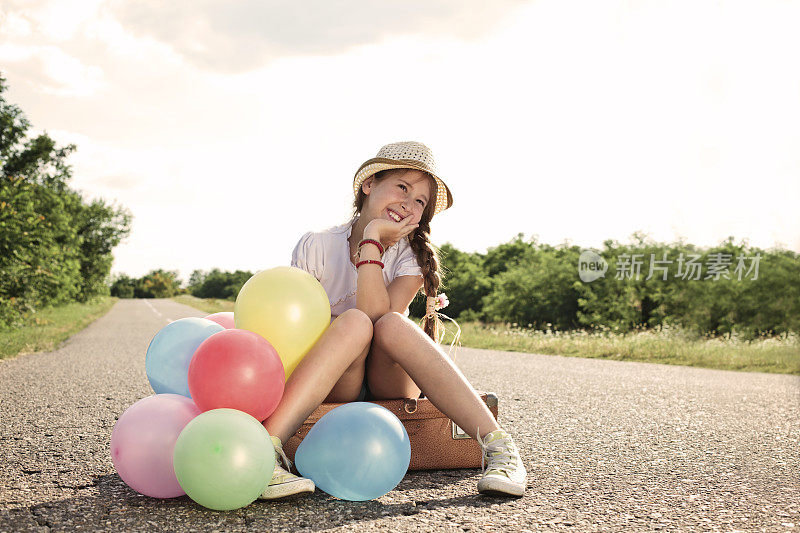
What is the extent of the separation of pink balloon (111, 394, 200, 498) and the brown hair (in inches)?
52.3

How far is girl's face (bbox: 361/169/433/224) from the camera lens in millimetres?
3143

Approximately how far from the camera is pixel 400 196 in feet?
10.3

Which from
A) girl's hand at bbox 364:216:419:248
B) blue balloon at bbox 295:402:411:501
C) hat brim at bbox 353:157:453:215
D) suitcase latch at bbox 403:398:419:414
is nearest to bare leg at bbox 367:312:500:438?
suitcase latch at bbox 403:398:419:414

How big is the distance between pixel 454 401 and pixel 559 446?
1.22 metres

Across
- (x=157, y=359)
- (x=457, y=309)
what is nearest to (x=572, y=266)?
(x=457, y=309)

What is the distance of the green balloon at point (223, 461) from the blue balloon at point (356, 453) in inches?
8.2

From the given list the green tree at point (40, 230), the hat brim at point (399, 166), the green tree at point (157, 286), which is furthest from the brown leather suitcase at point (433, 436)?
the green tree at point (157, 286)

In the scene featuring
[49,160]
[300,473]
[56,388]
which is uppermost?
[49,160]

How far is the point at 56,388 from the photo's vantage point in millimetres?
5535

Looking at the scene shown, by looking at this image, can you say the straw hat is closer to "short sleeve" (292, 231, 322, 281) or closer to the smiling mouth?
the smiling mouth

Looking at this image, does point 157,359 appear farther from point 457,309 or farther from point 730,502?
point 457,309

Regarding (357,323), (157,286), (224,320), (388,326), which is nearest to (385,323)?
(388,326)

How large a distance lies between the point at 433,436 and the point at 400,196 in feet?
3.98

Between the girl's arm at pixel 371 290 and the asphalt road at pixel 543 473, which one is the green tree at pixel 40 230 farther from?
the girl's arm at pixel 371 290
